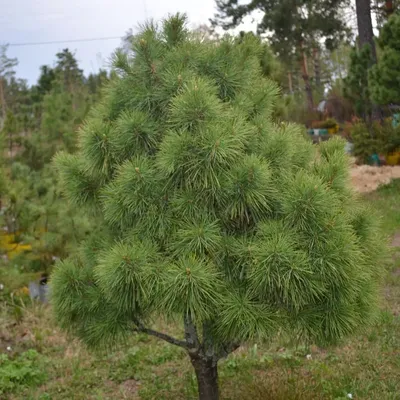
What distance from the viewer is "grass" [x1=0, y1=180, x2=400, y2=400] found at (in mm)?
3368

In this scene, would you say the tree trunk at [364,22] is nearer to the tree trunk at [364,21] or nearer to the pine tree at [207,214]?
the tree trunk at [364,21]

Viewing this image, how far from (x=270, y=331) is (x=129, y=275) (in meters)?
0.64

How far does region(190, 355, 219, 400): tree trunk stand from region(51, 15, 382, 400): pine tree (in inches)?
3.2

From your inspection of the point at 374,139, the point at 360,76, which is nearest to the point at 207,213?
the point at 360,76

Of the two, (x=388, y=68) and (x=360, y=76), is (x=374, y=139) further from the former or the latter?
(x=388, y=68)

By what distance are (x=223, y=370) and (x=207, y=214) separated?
6.99 ft

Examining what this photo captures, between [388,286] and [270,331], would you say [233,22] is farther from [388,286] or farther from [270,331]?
[270,331]

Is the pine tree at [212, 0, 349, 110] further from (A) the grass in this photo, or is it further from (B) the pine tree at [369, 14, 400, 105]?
(A) the grass

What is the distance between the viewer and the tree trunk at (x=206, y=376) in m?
2.67

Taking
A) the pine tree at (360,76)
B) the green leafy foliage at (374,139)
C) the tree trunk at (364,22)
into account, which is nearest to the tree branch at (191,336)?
the pine tree at (360,76)

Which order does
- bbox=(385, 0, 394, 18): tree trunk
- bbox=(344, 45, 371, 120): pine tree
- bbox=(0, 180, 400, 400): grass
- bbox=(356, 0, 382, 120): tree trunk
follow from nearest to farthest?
1. bbox=(0, 180, 400, 400): grass
2. bbox=(344, 45, 371, 120): pine tree
3. bbox=(356, 0, 382, 120): tree trunk
4. bbox=(385, 0, 394, 18): tree trunk

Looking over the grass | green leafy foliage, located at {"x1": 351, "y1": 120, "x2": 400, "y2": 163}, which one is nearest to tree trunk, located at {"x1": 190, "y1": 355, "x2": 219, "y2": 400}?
the grass

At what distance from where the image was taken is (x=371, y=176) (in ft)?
40.6

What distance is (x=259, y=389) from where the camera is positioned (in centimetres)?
321
